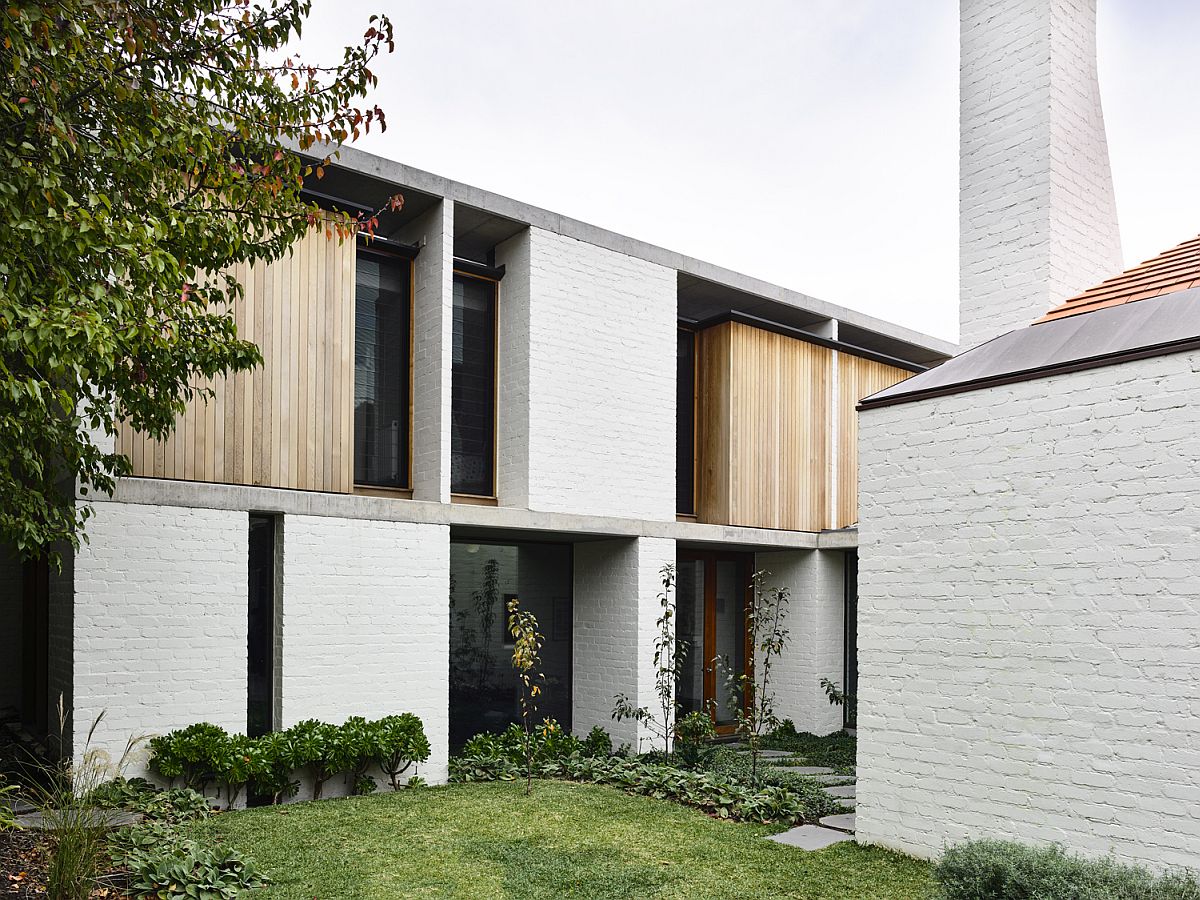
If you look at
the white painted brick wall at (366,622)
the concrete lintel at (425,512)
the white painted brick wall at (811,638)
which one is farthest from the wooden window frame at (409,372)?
the white painted brick wall at (811,638)

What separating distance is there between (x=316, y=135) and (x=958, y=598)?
4927mm

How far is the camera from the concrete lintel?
7.29m

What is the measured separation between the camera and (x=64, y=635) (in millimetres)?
7047

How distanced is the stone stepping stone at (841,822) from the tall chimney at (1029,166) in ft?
12.7

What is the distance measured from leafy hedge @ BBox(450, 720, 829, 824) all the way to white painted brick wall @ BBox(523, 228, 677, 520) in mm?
2458

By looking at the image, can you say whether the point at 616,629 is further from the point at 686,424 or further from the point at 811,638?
the point at 811,638

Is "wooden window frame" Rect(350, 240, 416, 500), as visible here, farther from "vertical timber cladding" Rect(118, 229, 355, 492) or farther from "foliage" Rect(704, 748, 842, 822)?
"foliage" Rect(704, 748, 842, 822)

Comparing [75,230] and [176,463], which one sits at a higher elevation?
[75,230]

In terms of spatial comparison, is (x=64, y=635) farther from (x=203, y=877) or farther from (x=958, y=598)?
(x=958, y=598)

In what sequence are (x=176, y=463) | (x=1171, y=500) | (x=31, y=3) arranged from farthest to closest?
1. (x=176, y=463)
2. (x=1171, y=500)
3. (x=31, y=3)

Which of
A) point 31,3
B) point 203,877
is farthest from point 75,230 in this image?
point 203,877

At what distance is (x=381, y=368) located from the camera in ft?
30.5

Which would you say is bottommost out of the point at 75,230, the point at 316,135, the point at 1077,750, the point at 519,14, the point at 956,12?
the point at 1077,750

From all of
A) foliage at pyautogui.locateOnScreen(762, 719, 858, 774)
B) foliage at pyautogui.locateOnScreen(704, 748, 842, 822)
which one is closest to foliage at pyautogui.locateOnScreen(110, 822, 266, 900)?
foliage at pyautogui.locateOnScreen(704, 748, 842, 822)
